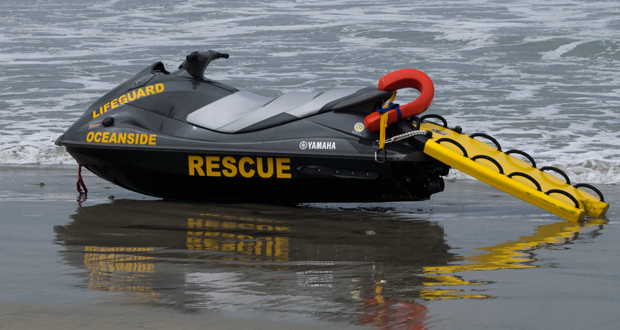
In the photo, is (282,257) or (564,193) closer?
(282,257)

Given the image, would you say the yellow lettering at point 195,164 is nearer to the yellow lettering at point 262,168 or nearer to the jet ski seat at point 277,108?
the jet ski seat at point 277,108

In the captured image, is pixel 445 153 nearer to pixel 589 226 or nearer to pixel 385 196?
pixel 385 196

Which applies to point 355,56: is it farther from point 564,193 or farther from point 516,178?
→ point 564,193

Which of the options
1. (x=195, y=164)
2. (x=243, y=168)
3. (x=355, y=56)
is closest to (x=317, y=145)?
(x=243, y=168)

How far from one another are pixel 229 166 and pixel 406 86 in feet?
3.93

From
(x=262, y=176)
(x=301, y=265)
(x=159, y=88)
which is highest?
(x=159, y=88)

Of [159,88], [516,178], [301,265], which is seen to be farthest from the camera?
[159,88]

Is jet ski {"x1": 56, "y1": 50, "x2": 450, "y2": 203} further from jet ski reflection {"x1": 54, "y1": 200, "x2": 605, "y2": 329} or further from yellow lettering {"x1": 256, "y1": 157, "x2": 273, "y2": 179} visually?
jet ski reflection {"x1": 54, "y1": 200, "x2": 605, "y2": 329}

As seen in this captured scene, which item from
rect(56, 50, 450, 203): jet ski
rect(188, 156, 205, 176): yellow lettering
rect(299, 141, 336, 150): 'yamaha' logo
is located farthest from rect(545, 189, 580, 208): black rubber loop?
rect(188, 156, 205, 176): yellow lettering

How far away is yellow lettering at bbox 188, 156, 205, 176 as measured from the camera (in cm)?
407

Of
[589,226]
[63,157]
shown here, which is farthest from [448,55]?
[589,226]

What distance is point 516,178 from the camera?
379cm

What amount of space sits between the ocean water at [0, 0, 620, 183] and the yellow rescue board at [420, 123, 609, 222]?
5.64 ft

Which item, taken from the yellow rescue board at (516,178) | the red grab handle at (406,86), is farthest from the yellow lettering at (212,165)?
the yellow rescue board at (516,178)
